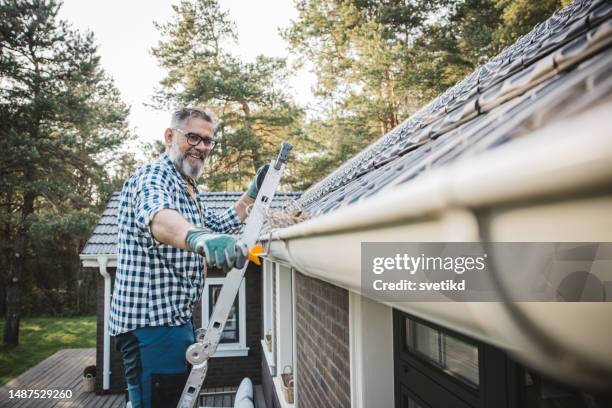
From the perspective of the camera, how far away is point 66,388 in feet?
30.3

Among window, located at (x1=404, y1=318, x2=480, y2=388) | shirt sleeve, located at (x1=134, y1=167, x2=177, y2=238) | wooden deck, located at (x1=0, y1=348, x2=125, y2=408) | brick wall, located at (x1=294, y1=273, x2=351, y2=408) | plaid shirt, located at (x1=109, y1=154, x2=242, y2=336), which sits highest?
shirt sleeve, located at (x1=134, y1=167, x2=177, y2=238)

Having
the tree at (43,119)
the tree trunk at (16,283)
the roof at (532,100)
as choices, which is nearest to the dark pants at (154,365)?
the roof at (532,100)

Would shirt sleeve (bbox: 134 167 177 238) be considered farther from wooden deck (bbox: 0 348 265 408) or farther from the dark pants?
wooden deck (bbox: 0 348 265 408)

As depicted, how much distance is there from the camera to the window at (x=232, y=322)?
9.46 metres

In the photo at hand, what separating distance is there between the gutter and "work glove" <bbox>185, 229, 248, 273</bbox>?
35.9 inches

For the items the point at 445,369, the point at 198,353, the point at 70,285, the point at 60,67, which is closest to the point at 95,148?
the point at 60,67

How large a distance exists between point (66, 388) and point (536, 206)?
11.5m

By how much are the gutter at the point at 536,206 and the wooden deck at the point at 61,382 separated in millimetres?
9597

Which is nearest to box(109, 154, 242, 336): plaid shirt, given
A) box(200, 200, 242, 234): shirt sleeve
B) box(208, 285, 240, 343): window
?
box(200, 200, 242, 234): shirt sleeve

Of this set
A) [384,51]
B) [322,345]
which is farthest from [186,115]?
[384,51]

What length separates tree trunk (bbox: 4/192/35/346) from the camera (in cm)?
1421

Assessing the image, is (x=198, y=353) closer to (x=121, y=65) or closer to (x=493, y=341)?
(x=493, y=341)

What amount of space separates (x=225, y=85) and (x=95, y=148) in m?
5.36

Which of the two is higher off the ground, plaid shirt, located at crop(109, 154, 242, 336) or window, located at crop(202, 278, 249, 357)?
plaid shirt, located at crop(109, 154, 242, 336)
